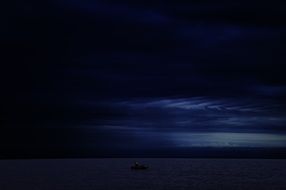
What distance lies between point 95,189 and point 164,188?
23.0 m

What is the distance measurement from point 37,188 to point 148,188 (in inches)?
1411

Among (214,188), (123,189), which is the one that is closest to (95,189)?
(123,189)

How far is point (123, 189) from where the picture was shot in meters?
148

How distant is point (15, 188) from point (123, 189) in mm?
33972

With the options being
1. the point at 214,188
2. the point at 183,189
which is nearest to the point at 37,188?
the point at 183,189

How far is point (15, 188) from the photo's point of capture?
470 ft

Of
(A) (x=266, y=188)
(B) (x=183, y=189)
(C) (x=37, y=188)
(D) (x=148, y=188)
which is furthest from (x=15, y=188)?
(A) (x=266, y=188)

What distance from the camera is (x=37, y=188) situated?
475 feet

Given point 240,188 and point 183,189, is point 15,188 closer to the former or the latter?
point 183,189

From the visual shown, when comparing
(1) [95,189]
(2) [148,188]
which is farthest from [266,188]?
(1) [95,189]

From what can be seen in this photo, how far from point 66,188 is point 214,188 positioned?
47.9 metres

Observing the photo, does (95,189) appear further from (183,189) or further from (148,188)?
(183,189)

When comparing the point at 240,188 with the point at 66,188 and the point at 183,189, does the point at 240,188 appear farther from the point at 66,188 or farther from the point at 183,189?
the point at 66,188

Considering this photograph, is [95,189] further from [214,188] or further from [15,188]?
[214,188]
